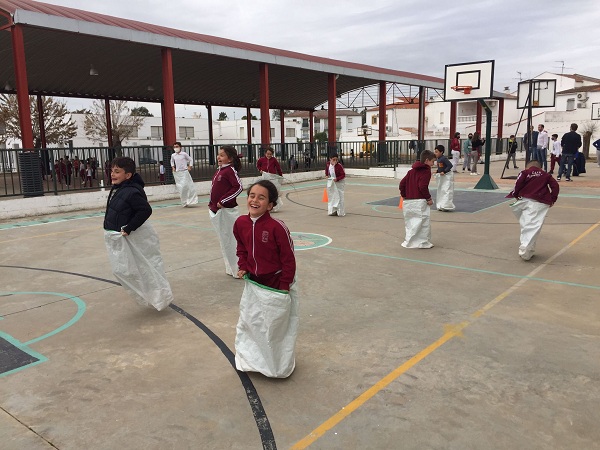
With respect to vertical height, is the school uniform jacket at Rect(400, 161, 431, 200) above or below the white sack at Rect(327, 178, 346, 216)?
above

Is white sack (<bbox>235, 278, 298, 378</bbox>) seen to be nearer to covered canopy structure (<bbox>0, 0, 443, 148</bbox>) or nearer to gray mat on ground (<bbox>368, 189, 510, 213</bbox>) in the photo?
gray mat on ground (<bbox>368, 189, 510, 213</bbox>)

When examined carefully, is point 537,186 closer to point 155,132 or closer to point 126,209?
point 126,209

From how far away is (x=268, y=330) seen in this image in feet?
11.4

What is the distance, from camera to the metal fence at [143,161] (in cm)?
1305

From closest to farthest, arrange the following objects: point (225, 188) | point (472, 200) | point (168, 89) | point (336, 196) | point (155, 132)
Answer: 1. point (225, 188)
2. point (336, 196)
3. point (472, 200)
4. point (168, 89)
5. point (155, 132)

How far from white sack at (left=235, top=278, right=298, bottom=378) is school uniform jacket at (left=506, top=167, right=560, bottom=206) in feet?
15.6

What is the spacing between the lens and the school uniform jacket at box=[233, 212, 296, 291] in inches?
137

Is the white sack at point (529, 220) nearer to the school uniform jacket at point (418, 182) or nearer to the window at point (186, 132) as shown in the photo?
the school uniform jacket at point (418, 182)

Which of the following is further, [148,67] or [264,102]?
[148,67]

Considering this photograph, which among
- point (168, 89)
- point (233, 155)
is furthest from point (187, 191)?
point (233, 155)

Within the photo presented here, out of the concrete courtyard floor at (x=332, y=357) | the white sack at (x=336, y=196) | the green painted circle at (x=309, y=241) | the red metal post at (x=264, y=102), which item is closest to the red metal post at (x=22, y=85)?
the concrete courtyard floor at (x=332, y=357)

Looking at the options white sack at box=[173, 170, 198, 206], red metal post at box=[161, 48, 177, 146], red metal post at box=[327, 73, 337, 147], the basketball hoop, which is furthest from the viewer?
red metal post at box=[327, 73, 337, 147]

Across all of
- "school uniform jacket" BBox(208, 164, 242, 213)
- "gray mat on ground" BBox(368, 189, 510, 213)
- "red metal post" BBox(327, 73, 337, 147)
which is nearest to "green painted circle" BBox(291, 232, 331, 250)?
"school uniform jacket" BBox(208, 164, 242, 213)

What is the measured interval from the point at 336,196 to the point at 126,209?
716 centimetres
